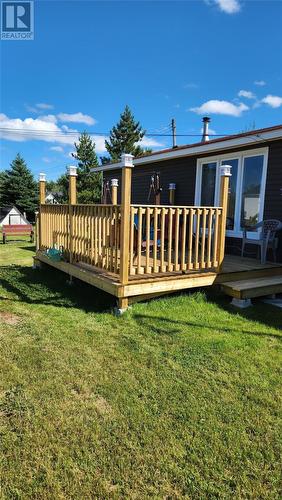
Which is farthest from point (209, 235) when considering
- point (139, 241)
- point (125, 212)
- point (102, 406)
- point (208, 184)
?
point (208, 184)

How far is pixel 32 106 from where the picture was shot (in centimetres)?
4675

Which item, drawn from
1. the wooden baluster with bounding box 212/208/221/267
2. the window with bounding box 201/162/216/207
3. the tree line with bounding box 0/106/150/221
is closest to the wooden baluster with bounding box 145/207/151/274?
the wooden baluster with bounding box 212/208/221/267

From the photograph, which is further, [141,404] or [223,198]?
[223,198]

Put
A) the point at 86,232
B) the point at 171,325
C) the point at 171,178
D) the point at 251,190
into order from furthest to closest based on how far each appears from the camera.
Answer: the point at 171,178 → the point at 251,190 → the point at 86,232 → the point at 171,325

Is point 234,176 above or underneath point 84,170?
underneath

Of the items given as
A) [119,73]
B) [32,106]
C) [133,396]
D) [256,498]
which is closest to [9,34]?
[133,396]

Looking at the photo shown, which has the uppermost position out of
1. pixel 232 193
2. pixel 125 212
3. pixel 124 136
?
pixel 124 136

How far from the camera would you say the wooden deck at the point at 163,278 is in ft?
13.7

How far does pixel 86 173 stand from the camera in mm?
32562

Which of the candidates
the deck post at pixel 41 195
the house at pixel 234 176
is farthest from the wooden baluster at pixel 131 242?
the deck post at pixel 41 195

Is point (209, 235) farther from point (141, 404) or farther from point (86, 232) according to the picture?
point (141, 404)

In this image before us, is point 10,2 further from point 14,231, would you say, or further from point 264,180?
point 14,231

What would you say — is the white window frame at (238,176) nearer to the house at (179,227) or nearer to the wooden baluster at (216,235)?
the house at (179,227)

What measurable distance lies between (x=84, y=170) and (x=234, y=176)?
28.6 meters
